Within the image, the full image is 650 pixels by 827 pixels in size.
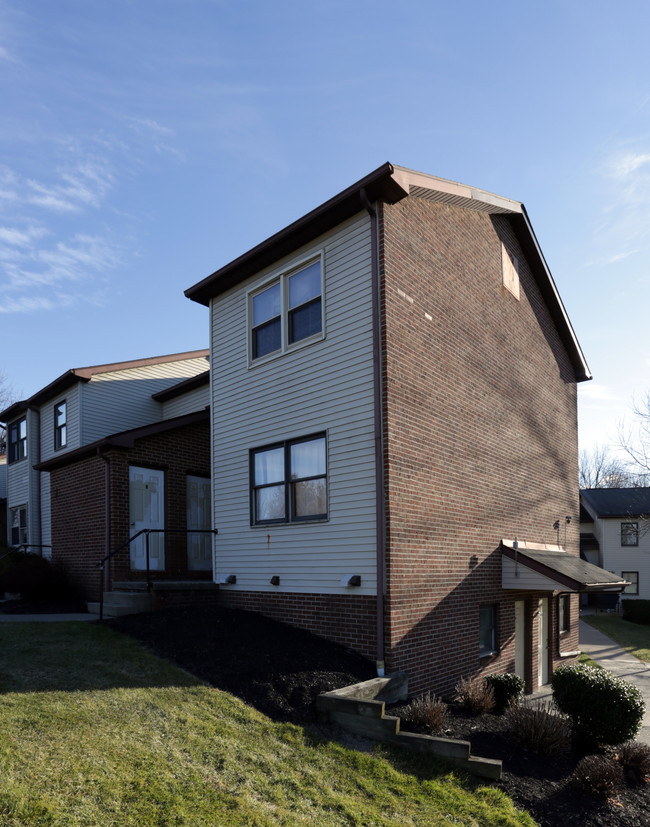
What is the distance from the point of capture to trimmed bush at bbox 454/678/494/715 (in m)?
9.38

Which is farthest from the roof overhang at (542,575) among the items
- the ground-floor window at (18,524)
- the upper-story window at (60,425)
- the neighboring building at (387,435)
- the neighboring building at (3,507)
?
the neighboring building at (3,507)

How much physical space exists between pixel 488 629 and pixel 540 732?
176 inches

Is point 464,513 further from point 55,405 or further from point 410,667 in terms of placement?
point 55,405

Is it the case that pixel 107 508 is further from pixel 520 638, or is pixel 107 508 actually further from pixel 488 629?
pixel 520 638

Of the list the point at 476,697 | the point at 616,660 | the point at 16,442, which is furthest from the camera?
the point at 16,442

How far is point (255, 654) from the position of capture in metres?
9.07

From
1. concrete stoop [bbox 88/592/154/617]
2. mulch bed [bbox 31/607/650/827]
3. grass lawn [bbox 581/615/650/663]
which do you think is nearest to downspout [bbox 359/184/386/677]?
mulch bed [bbox 31/607/650/827]

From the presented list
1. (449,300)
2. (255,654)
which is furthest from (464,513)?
(255,654)

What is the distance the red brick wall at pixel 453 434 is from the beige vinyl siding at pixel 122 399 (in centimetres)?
1094

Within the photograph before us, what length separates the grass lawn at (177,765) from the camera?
17.0 feet

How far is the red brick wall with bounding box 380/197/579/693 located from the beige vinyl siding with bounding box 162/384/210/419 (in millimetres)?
7836

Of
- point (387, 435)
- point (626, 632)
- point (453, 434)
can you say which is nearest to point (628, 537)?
point (626, 632)

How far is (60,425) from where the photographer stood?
19766 mm

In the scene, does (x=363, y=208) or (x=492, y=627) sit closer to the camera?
(x=363, y=208)
